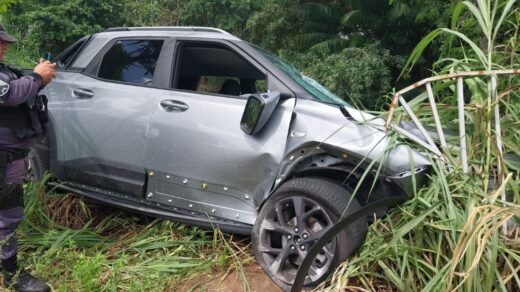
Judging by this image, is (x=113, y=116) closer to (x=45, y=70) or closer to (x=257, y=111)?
(x=45, y=70)

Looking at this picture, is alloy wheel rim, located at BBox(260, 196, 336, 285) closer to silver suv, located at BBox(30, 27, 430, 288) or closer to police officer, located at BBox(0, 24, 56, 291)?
silver suv, located at BBox(30, 27, 430, 288)

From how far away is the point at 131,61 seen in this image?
3.99 meters

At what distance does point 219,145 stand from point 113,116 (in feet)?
3.27

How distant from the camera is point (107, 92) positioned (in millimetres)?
3811

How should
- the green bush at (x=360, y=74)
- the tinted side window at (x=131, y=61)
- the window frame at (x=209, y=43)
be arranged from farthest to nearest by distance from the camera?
the green bush at (x=360, y=74)
the tinted side window at (x=131, y=61)
the window frame at (x=209, y=43)

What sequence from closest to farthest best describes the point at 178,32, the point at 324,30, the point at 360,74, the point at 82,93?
the point at 178,32 → the point at 82,93 → the point at 360,74 → the point at 324,30

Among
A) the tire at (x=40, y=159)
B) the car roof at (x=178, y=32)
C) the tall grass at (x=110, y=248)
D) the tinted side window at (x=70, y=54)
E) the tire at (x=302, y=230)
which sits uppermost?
the car roof at (x=178, y=32)

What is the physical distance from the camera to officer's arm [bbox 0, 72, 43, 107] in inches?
108

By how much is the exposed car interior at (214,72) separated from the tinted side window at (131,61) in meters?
0.24

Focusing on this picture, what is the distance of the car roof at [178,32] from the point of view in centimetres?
364

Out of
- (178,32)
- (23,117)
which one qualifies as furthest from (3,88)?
(178,32)

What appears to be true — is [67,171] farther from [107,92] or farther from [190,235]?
[190,235]

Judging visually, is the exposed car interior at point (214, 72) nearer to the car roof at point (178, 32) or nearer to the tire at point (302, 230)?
the car roof at point (178, 32)

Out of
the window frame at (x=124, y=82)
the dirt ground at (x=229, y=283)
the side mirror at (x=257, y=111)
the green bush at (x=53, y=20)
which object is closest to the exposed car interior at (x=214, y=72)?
the window frame at (x=124, y=82)
